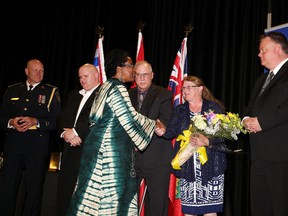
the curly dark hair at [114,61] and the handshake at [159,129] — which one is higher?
the curly dark hair at [114,61]

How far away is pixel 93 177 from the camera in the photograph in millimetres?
2600

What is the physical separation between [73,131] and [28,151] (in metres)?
1.00

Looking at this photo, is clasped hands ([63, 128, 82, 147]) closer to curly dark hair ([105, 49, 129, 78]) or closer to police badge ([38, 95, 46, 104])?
curly dark hair ([105, 49, 129, 78])

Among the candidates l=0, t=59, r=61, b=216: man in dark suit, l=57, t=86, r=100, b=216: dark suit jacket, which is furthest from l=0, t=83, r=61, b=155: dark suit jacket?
l=57, t=86, r=100, b=216: dark suit jacket

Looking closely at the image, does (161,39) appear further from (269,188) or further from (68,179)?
(269,188)

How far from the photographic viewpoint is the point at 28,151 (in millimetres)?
4145

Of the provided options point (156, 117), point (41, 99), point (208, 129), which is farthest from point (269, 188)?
point (41, 99)

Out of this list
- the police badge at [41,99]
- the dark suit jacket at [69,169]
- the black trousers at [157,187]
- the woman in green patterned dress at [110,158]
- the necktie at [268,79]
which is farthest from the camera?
the police badge at [41,99]

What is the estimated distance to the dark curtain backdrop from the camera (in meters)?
4.53

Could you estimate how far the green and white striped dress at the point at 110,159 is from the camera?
258 centimetres

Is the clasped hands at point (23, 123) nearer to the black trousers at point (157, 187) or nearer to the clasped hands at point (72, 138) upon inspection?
the clasped hands at point (72, 138)

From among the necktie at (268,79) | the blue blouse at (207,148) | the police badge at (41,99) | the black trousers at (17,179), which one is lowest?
the black trousers at (17,179)

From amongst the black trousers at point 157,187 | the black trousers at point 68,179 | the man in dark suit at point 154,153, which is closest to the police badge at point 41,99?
the black trousers at point 68,179

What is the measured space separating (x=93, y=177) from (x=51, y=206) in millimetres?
2782
